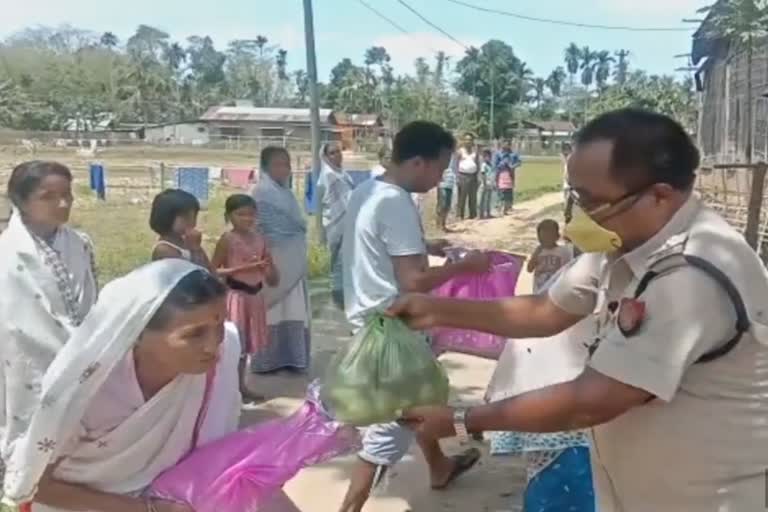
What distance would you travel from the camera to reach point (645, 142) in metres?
1.83

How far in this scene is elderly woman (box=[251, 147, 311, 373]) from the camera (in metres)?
6.68

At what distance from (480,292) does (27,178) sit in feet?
6.52

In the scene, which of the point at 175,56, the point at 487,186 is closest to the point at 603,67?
the point at 175,56

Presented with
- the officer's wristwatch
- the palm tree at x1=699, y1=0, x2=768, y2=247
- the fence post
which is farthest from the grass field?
the officer's wristwatch

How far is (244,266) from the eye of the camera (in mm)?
6172

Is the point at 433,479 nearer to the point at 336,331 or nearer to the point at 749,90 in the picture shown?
the point at 336,331

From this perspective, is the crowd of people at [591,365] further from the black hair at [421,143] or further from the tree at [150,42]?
the tree at [150,42]

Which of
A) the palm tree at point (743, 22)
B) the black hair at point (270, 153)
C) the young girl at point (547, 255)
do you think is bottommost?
the young girl at point (547, 255)

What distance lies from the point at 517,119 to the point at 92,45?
157 ft

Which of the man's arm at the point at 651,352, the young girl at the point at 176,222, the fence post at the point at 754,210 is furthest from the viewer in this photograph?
the fence post at the point at 754,210

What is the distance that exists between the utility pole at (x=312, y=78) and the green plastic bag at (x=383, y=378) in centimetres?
769

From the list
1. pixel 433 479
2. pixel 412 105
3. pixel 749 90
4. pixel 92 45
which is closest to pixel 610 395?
pixel 433 479

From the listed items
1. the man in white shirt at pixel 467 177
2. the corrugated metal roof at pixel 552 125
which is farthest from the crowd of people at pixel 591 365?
the corrugated metal roof at pixel 552 125

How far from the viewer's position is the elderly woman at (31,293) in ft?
12.9
